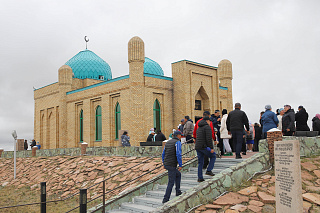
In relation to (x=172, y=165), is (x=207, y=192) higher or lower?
lower

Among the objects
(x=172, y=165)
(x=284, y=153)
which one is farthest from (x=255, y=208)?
(x=172, y=165)

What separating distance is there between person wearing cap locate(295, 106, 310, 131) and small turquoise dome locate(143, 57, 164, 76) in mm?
14998

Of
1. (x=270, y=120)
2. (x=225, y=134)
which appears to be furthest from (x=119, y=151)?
(x=270, y=120)

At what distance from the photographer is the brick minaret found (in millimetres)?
19333

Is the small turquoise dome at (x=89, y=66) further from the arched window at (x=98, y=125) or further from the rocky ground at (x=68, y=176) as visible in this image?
the rocky ground at (x=68, y=176)

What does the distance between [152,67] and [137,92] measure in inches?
242

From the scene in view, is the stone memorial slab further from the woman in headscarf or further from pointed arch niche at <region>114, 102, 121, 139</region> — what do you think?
pointed arch niche at <region>114, 102, 121, 139</region>

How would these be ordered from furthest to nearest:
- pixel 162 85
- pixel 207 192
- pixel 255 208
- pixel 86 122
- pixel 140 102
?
pixel 86 122 → pixel 162 85 → pixel 140 102 → pixel 207 192 → pixel 255 208

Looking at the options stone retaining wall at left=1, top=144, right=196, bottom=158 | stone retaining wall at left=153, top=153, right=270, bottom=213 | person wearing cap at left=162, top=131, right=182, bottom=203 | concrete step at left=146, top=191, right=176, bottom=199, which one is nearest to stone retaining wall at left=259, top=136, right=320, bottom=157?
stone retaining wall at left=153, top=153, right=270, bottom=213

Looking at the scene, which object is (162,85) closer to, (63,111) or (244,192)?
(63,111)

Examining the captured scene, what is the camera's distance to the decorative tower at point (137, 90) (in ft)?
63.5

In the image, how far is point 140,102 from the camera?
1955 centimetres

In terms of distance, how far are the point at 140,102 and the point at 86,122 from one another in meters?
6.55

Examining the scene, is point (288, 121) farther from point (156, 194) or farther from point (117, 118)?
point (117, 118)
